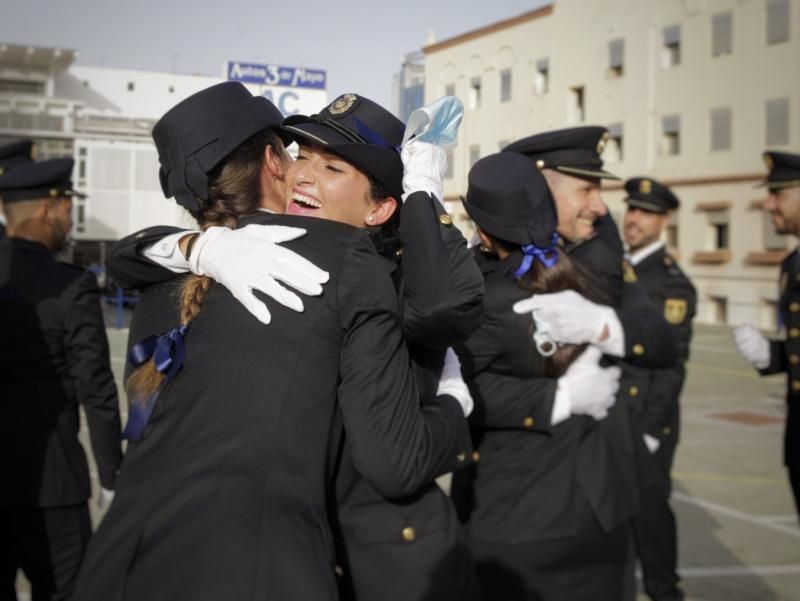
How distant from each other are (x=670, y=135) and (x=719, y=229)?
3.76 m

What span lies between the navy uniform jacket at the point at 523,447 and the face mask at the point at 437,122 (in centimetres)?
98

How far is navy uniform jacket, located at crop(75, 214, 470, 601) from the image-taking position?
1.82 metres

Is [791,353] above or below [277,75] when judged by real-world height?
below

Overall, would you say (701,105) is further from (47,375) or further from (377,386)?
(377,386)

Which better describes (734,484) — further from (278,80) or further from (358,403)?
(358,403)

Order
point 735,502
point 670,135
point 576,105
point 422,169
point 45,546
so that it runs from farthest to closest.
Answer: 1. point 670,135
2. point 576,105
3. point 735,502
4. point 45,546
5. point 422,169

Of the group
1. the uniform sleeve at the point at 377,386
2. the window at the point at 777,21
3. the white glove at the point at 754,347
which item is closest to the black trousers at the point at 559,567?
the uniform sleeve at the point at 377,386

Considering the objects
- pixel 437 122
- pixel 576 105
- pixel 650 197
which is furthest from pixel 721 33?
pixel 437 122

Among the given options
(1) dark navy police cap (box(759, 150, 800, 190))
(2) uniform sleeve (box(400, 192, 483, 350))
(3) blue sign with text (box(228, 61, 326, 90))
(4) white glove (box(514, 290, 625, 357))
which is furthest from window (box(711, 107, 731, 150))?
(2) uniform sleeve (box(400, 192, 483, 350))

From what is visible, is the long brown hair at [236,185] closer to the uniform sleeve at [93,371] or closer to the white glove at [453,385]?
the white glove at [453,385]

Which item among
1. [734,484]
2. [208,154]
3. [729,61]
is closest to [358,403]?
[208,154]

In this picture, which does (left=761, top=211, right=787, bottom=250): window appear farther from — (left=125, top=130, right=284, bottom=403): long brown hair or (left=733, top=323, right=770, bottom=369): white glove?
(left=125, top=130, right=284, bottom=403): long brown hair

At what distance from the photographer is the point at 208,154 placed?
7.70 feet

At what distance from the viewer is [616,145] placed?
33.6 metres
